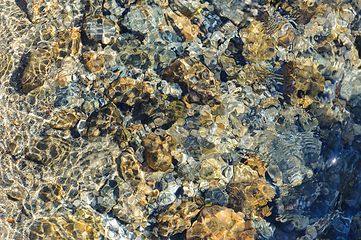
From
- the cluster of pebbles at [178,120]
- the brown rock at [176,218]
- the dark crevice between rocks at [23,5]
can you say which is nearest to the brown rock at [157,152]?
the cluster of pebbles at [178,120]

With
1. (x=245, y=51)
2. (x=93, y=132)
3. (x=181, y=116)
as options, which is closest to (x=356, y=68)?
(x=245, y=51)

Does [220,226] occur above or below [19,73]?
below

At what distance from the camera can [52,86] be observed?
11.1ft

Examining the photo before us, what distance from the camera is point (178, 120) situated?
3.48 metres

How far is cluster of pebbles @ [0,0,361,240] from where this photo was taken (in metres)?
3.14

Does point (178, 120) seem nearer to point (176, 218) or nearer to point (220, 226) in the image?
point (176, 218)

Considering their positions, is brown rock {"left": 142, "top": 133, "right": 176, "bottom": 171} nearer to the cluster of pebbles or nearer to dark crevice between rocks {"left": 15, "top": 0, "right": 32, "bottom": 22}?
the cluster of pebbles

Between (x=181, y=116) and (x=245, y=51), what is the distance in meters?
1.39

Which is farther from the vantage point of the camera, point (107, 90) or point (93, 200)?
point (107, 90)

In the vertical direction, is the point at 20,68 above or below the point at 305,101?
below

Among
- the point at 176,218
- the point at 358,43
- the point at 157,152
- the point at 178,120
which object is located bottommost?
the point at 176,218

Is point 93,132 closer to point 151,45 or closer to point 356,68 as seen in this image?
point 151,45

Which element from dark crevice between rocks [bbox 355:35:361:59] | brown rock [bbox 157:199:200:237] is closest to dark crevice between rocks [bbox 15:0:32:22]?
brown rock [bbox 157:199:200:237]

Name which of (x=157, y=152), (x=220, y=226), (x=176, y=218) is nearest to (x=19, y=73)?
(x=157, y=152)
